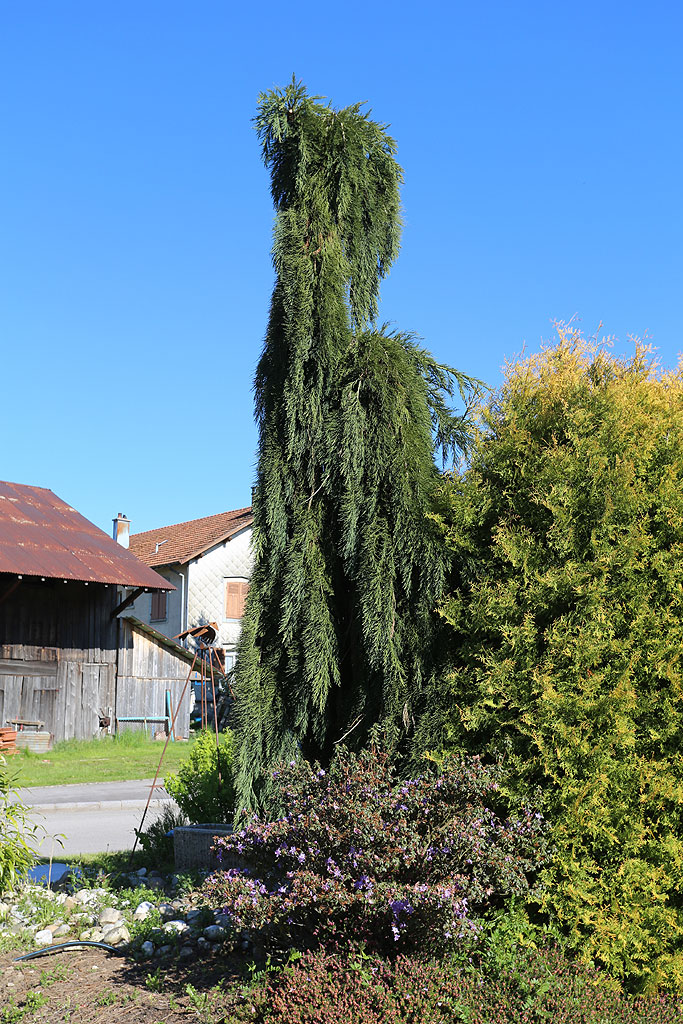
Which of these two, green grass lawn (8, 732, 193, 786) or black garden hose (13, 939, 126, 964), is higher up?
black garden hose (13, 939, 126, 964)

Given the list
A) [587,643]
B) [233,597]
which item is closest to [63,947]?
[587,643]

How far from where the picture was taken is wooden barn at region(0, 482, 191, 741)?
20.8 meters

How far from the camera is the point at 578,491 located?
473cm

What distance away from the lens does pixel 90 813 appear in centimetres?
1245

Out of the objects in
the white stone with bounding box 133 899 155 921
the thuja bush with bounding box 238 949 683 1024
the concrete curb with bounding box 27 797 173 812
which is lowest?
the concrete curb with bounding box 27 797 173 812

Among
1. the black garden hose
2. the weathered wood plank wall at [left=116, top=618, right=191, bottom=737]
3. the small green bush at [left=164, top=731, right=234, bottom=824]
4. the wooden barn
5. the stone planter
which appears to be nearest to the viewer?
the black garden hose

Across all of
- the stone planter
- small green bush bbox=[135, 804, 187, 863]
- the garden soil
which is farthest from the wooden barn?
the garden soil

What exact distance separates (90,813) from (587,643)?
1008 centimetres

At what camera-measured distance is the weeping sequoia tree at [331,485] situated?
5.27m

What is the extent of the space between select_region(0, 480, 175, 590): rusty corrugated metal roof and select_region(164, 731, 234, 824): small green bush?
12.8 metres

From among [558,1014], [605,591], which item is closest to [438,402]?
[605,591]

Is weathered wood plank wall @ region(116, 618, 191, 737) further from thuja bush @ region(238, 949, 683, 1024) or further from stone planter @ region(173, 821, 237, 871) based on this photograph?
thuja bush @ region(238, 949, 683, 1024)

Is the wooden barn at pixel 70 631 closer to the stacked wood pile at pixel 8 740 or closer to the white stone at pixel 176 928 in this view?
the stacked wood pile at pixel 8 740

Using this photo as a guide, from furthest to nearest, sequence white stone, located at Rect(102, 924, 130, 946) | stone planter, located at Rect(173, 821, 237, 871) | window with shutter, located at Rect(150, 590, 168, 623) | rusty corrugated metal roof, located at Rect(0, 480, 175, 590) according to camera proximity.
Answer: window with shutter, located at Rect(150, 590, 168, 623) < rusty corrugated metal roof, located at Rect(0, 480, 175, 590) < stone planter, located at Rect(173, 821, 237, 871) < white stone, located at Rect(102, 924, 130, 946)
